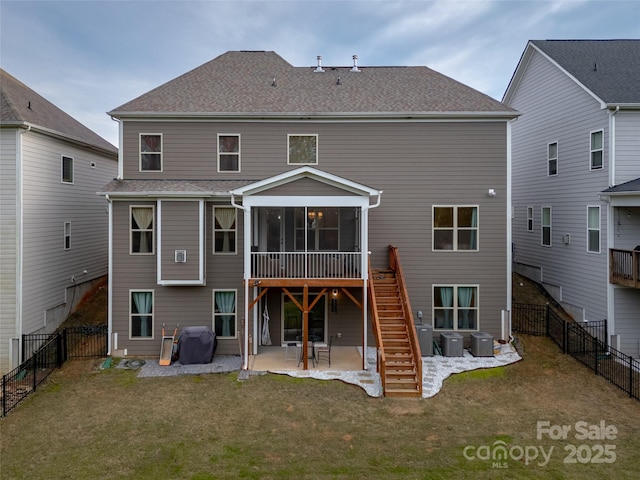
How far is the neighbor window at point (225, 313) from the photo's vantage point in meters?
12.4

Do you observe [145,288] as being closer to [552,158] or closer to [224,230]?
[224,230]

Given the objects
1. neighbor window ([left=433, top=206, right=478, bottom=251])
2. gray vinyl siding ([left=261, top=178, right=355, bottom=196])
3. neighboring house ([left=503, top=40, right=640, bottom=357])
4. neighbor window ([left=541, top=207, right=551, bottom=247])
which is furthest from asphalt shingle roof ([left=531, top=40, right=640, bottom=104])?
gray vinyl siding ([left=261, top=178, right=355, bottom=196])

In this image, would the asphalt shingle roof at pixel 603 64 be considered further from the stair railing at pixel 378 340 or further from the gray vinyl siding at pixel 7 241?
the gray vinyl siding at pixel 7 241

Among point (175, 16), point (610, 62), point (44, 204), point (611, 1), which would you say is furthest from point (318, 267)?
point (611, 1)

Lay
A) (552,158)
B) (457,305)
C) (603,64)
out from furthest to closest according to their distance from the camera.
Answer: (552,158) → (603,64) → (457,305)

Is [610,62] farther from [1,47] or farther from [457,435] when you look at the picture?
[1,47]

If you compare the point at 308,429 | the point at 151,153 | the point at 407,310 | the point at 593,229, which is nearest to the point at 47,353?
the point at 151,153

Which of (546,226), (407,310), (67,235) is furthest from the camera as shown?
(546,226)

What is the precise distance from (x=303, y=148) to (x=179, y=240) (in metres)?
5.20

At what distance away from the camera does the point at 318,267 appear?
11844mm

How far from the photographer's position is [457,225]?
12.9 meters

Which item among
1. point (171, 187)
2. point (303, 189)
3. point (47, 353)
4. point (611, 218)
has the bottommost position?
point (47, 353)

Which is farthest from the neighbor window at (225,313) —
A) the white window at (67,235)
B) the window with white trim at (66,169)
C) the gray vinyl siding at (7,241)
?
the window with white trim at (66,169)

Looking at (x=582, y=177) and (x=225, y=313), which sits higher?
(x=582, y=177)
